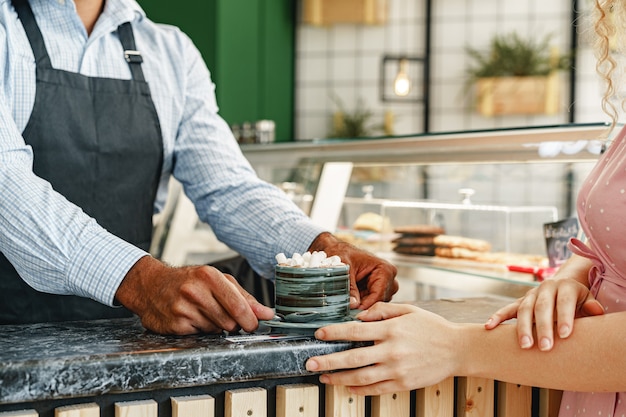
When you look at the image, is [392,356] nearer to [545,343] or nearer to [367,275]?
[545,343]

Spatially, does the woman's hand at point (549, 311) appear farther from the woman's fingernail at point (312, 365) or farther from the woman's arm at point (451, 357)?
the woman's fingernail at point (312, 365)

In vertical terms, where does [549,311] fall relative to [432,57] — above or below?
below

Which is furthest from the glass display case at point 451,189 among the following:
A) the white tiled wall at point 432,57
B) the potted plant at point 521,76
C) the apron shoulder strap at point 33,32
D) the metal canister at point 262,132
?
the white tiled wall at point 432,57

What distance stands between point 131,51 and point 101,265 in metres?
0.81

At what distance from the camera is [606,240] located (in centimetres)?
131

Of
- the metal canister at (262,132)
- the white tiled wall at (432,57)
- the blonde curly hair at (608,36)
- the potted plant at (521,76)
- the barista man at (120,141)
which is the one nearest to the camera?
the blonde curly hair at (608,36)

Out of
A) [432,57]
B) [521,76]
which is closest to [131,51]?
[521,76]

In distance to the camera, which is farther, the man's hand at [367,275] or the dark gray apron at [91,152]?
the dark gray apron at [91,152]

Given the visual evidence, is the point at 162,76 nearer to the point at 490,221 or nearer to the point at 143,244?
the point at 143,244

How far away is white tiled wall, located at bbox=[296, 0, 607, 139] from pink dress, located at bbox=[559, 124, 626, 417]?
19.3 ft

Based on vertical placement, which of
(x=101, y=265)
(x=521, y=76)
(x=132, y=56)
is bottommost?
(x=101, y=265)

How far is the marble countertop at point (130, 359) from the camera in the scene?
3.47 ft

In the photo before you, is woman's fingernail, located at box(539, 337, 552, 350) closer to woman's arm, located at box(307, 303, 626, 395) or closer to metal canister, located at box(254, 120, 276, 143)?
woman's arm, located at box(307, 303, 626, 395)

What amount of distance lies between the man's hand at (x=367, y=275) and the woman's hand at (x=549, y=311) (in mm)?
317
